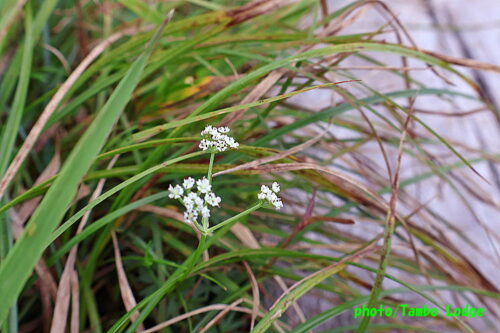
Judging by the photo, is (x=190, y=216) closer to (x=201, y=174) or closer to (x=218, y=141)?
(x=218, y=141)

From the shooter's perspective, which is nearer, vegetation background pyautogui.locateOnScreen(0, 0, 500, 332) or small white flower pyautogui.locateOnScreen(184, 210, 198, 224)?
small white flower pyautogui.locateOnScreen(184, 210, 198, 224)

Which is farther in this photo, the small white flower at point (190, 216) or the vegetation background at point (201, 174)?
the vegetation background at point (201, 174)

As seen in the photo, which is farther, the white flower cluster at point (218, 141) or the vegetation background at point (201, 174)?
the vegetation background at point (201, 174)

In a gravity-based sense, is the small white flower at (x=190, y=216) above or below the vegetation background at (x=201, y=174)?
below

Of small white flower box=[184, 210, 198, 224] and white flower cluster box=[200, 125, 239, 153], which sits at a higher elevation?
white flower cluster box=[200, 125, 239, 153]

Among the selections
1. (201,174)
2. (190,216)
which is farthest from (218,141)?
(201,174)

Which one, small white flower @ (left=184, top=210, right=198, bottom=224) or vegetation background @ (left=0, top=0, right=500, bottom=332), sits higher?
vegetation background @ (left=0, top=0, right=500, bottom=332)

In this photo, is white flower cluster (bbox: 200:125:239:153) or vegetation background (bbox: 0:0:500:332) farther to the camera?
vegetation background (bbox: 0:0:500:332)

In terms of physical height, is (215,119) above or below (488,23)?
below

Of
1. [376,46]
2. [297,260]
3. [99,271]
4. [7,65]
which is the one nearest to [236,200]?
[297,260]

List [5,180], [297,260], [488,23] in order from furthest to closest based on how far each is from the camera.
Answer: [488,23], [297,260], [5,180]

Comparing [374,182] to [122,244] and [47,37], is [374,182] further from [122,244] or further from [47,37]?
[47,37]
